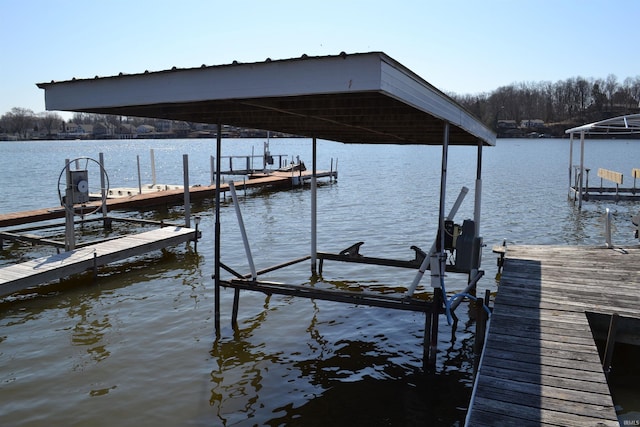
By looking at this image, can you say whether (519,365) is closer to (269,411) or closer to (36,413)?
(269,411)

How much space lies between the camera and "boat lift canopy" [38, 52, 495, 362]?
4.46m

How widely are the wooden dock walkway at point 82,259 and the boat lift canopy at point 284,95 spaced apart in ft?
18.6

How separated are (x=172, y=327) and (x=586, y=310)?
7.16 m

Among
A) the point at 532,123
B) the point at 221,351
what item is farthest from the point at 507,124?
the point at 221,351

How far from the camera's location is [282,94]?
4.83m

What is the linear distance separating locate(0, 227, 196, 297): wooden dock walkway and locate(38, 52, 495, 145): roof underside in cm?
561

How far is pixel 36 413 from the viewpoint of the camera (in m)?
6.69

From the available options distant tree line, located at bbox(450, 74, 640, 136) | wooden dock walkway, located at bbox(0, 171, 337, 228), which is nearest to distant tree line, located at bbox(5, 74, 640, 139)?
distant tree line, located at bbox(450, 74, 640, 136)

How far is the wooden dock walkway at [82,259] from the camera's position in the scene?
10.4m

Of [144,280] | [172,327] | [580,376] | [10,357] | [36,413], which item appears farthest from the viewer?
[144,280]

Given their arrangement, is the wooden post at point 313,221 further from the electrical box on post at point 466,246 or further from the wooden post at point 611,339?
the wooden post at point 611,339

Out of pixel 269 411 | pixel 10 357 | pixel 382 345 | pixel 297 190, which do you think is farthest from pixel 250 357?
pixel 297 190

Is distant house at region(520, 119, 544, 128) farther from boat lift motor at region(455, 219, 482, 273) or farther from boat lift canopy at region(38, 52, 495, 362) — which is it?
boat lift canopy at region(38, 52, 495, 362)

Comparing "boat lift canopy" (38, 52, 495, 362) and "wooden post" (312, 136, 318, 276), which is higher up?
"boat lift canopy" (38, 52, 495, 362)
